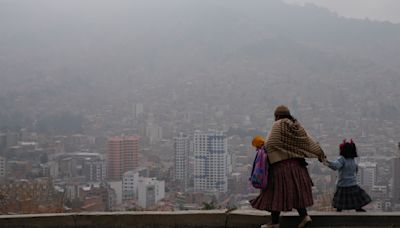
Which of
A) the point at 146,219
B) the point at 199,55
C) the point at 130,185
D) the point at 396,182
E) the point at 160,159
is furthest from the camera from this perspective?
the point at 199,55

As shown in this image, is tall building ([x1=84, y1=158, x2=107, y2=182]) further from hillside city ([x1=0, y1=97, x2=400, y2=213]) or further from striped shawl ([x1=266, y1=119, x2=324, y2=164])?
striped shawl ([x1=266, y1=119, x2=324, y2=164])

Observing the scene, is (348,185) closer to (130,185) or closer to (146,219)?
(146,219)

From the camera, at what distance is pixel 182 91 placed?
75125 millimetres

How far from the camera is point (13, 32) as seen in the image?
8375 cm

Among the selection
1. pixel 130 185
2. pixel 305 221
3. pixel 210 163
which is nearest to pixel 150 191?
pixel 130 185

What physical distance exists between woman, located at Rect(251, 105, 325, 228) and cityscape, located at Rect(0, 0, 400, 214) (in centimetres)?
1396

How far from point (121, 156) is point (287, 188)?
33.8 m

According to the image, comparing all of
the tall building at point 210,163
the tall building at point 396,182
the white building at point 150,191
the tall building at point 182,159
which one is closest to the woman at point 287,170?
the tall building at point 396,182

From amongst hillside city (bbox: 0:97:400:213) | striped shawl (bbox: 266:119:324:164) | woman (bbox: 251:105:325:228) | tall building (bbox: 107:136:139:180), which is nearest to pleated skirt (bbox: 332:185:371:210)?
woman (bbox: 251:105:325:228)

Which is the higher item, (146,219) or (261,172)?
(261,172)

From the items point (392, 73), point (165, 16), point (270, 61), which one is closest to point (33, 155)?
point (392, 73)

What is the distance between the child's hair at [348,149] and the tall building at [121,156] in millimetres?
27265

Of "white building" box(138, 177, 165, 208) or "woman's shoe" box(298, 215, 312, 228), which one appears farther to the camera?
"white building" box(138, 177, 165, 208)

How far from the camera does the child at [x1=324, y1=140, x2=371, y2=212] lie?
6.62 metres
